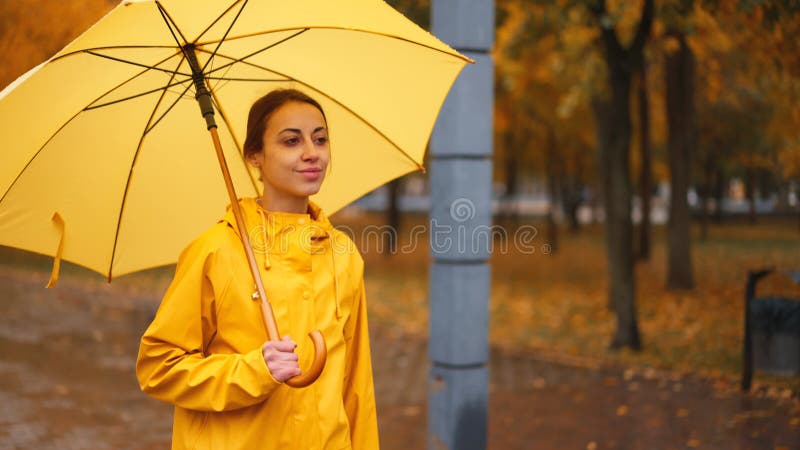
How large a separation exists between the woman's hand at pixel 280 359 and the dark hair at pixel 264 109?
25.0 inches

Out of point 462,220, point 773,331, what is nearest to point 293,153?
point 462,220

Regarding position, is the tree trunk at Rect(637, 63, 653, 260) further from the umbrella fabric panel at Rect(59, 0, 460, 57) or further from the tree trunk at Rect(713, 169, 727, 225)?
the umbrella fabric panel at Rect(59, 0, 460, 57)

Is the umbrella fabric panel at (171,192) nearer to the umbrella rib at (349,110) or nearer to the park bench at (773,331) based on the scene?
the umbrella rib at (349,110)

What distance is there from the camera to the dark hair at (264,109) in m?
2.47

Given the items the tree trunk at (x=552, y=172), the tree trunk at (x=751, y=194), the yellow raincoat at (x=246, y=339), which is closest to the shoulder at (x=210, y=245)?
the yellow raincoat at (x=246, y=339)

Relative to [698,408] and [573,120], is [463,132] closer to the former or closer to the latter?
[698,408]

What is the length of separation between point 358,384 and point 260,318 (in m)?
0.42

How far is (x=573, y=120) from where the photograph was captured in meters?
22.2

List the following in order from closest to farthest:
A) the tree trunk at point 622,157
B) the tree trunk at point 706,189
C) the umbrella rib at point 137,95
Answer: the umbrella rib at point 137,95 < the tree trunk at point 622,157 < the tree trunk at point 706,189

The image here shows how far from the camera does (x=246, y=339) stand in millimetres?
2340

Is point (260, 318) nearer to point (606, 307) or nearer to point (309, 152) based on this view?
point (309, 152)

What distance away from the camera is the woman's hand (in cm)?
216

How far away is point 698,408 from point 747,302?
3.26ft

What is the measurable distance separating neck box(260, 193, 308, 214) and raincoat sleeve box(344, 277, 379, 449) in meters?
0.29
